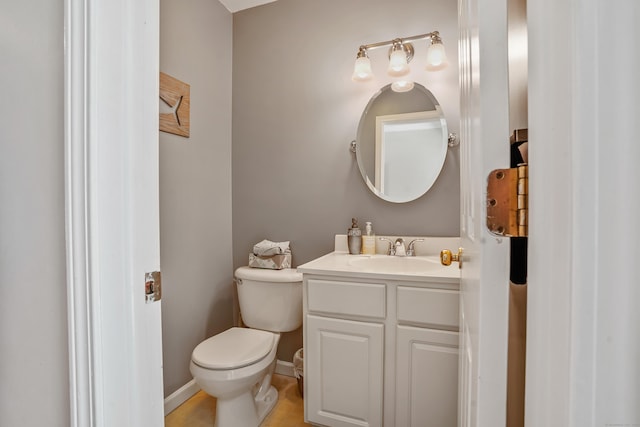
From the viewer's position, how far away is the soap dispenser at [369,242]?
1.75m

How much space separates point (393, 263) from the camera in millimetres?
1617

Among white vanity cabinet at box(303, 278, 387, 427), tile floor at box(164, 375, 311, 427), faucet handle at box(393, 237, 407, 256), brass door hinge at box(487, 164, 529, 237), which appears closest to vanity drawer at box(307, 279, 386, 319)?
white vanity cabinet at box(303, 278, 387, 427)

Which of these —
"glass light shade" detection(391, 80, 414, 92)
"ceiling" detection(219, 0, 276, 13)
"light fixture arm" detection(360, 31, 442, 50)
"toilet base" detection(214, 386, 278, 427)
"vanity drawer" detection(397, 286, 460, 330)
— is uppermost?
"ceiling" detection(219, 0, 276, 13)

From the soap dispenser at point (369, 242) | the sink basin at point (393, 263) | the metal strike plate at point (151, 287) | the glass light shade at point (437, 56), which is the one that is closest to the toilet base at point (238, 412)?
the sink basin at point (393, 263)

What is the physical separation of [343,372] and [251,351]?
1.50 feet

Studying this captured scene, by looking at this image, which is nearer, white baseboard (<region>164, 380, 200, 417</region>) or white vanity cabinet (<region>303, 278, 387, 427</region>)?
white vanity cabinet (<region>303, 278, 387, 427</region>)

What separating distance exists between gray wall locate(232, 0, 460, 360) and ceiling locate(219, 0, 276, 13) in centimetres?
3

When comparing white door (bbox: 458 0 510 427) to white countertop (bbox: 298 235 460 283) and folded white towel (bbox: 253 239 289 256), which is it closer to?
white countertop (bbox: 298 235 460 283)

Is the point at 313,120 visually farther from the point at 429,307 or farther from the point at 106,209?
the point at 106,209

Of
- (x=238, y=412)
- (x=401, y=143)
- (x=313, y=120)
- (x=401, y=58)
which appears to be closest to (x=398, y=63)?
(x=401, y=58)

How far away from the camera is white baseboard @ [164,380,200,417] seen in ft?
5.44

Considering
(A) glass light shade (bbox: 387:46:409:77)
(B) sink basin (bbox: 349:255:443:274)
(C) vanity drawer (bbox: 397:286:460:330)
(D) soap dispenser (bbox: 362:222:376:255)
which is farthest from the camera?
(D) soap dispenser (bbox: 362:222:376:255)

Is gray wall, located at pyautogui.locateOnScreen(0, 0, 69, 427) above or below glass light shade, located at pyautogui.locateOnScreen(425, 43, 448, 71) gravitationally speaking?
below

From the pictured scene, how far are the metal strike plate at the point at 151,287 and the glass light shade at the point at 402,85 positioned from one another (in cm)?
160
